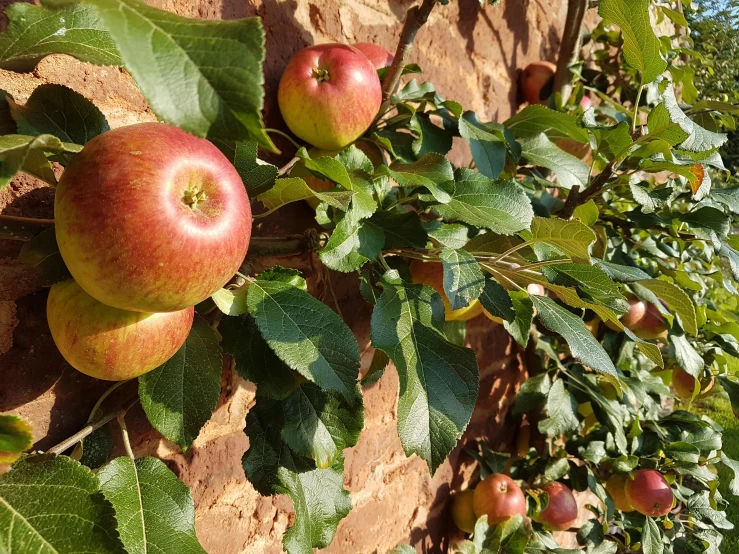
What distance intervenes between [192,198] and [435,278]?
0.49 metres

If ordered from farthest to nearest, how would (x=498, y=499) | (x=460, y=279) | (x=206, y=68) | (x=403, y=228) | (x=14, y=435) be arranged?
(x=498, y=499)
(x=403, y=228)
(x=460, y=279)
(x=14, y=435)
(x=206, y=68)

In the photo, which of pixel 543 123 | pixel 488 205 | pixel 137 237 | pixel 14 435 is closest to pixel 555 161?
pixel 543 123

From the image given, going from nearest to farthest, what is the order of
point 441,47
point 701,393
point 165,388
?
point 165,388 → point 441,47 → point 701,393

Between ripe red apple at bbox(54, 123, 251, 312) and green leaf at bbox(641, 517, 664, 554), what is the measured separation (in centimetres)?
130

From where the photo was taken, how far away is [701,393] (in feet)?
5.12

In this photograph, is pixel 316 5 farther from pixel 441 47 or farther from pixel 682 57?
pixel 682 57

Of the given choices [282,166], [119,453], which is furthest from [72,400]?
[282,166]

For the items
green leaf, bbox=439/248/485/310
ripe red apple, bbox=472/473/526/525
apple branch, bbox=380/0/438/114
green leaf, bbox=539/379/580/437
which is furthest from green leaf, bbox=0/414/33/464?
green leaf, bbox=539/379/580/437

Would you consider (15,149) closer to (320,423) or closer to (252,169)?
(252,169)

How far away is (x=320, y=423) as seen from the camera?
2.16 feet

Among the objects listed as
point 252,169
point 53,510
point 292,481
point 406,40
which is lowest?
point 292,481

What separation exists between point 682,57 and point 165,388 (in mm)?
2318

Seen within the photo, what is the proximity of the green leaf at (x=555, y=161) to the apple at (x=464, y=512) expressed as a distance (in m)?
0.74

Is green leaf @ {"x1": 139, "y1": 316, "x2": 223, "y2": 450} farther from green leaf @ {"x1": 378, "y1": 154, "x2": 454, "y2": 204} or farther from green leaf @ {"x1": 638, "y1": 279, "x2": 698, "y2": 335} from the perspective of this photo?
green leaf @ {"x1": 638, "y1": 279, "x2": 698, "y2": 335}
